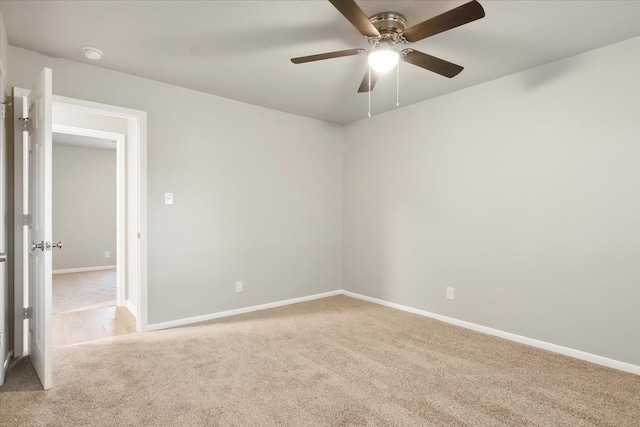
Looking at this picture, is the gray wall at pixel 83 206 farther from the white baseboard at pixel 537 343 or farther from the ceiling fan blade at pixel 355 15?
the ceiling fan blade at pixel 355 15

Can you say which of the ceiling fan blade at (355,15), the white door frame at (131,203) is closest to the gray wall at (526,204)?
the ceiling fan blade at (355,15)

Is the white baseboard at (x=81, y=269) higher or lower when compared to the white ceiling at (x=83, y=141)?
lower

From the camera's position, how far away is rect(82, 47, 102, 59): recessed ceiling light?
2.70 m

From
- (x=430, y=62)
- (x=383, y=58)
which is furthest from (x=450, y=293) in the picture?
(x=383, y=58)

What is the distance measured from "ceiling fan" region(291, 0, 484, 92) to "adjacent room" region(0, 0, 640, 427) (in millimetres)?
19

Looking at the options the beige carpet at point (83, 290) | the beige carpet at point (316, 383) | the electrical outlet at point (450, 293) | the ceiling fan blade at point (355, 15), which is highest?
the ceiling fan blade at point (355, 15)

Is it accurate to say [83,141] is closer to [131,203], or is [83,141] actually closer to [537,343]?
[131,203]

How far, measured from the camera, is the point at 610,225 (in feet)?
8.65

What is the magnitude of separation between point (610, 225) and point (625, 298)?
1.79 feet

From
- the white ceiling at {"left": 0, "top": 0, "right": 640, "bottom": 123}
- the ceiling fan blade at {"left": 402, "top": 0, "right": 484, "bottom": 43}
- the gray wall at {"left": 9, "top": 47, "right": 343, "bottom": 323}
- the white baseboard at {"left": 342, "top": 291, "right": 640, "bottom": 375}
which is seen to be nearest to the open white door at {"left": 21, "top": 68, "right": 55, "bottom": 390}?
the white ceiling at {"left": 0, "top": 0, "right": 640, "bottom": 123}

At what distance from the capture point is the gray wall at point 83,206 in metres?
6.95

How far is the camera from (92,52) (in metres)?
2.73

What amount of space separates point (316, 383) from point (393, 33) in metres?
2.35

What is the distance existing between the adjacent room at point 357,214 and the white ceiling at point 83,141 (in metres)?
2.76
